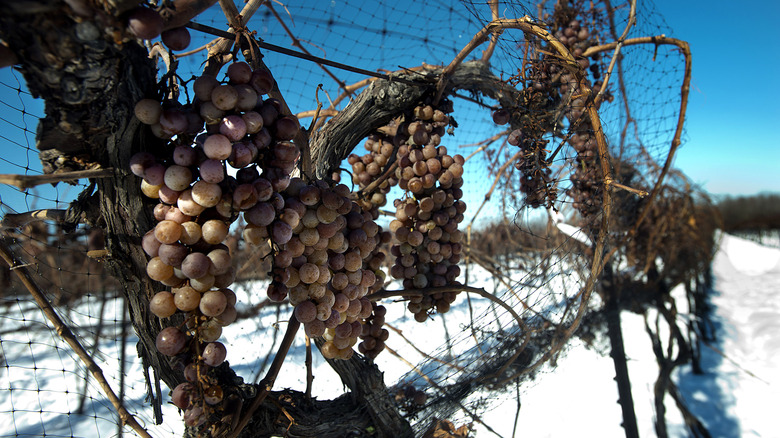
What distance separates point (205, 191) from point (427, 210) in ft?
2.03

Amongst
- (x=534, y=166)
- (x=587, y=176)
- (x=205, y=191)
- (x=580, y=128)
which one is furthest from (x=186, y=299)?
(x=587, y=176)

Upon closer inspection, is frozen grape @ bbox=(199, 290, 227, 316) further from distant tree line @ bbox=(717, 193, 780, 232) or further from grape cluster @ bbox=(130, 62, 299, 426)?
distant tree line @ bbox=(717, 193, 780, 232)

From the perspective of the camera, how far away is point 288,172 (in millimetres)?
636

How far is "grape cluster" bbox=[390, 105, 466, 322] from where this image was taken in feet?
3.39

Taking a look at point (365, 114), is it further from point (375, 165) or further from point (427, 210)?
point (427, 210)

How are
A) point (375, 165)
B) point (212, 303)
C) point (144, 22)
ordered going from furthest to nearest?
point (375, 165)
point (212, 303)
point (144, 22)

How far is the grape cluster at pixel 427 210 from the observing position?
1.03m

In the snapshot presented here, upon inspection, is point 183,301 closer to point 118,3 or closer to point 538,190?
point 118,3

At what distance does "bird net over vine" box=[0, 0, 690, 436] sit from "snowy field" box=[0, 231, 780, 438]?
217 mm

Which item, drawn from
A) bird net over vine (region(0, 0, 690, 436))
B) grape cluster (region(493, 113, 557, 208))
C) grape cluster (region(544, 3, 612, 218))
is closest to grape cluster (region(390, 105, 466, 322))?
bird net over vine (region(0, 0, 690, 436))

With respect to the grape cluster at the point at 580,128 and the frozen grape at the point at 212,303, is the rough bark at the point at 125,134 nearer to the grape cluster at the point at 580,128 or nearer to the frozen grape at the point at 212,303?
the frozen grape at the point at 212,303

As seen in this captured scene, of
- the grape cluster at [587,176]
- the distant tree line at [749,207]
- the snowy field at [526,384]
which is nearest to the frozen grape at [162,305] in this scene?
the snowy field at [526,384]

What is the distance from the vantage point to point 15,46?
443mm

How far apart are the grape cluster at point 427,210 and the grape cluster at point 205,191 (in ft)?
1.57
